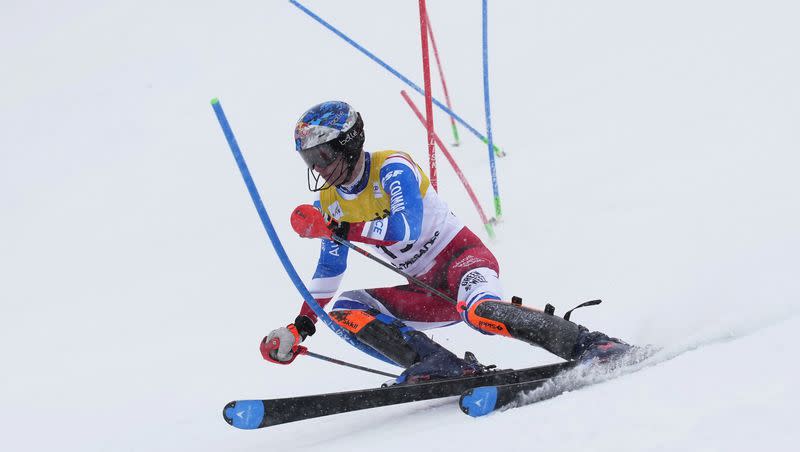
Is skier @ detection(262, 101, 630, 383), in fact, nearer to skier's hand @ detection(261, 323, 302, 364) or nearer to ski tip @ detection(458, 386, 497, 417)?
skier's hand @ detection(261, 323, 302, 364)

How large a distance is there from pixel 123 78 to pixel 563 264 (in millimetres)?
9277

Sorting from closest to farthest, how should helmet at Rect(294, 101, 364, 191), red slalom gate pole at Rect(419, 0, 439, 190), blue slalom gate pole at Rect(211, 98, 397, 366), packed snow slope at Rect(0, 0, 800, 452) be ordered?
packed snow slope at Rect(0, 0, 800, 452) → blue slalom gate pole at Rect(211, 98, 397, 366) → helmet at Rect(294, 101, 364, 191) → red slalom gate pole at Rect(419, 0, 439, 190)

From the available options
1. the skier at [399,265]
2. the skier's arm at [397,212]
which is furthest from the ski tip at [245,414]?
the skier's arm at [397,212]

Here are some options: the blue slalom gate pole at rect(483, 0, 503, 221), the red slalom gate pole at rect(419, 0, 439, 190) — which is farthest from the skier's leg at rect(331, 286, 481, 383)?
the blue slalom gate pole at rect(483, 0, 503, 221)

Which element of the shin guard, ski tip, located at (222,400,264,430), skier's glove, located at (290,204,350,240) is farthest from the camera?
the shin guard

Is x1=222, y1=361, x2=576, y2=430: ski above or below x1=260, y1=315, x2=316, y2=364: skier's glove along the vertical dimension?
below

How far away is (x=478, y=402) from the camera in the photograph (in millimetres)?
2928

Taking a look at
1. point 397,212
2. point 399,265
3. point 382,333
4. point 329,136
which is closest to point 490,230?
point 399,265

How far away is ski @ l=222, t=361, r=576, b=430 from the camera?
3254mm

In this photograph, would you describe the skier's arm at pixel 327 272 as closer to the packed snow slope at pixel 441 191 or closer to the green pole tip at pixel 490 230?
the packed snow slope at pixel 441 191

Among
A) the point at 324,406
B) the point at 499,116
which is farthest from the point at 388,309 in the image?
the point at 499,116

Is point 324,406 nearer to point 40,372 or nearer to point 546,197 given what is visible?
point 40,372

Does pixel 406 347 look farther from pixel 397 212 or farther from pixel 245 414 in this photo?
pixel 245 414

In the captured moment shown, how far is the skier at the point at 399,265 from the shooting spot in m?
3.29
